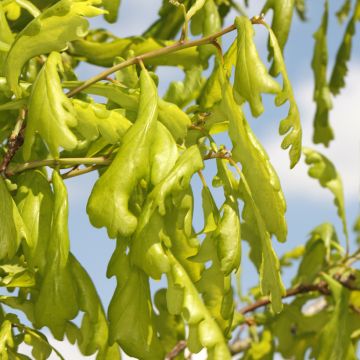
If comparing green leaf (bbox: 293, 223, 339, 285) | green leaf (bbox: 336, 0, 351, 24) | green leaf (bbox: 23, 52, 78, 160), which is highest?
green leaf (bbox: 23, 52, 78, 160)

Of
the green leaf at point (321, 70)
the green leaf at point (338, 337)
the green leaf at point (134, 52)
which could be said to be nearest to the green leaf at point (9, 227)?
the green leaf at point (134, 52)

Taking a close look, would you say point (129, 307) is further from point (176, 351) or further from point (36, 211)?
point (176, 351)

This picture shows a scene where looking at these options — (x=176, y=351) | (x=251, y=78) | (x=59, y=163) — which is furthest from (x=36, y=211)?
(x=176, y=351)

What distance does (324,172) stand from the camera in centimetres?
309

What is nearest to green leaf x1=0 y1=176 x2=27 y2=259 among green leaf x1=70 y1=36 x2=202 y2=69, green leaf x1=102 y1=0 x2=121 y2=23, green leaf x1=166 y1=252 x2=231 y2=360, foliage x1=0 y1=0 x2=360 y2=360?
foliage x1=0 y1=0 x2=360 y2=360

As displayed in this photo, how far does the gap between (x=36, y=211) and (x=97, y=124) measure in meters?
0.20

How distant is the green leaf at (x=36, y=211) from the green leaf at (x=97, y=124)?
15cm

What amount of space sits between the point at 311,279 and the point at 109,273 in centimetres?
180

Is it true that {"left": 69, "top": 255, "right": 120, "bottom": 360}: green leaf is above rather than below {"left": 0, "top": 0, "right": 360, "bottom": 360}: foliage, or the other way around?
below

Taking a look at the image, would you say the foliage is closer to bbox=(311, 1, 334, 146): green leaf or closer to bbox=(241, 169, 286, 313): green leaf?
bbox=(241, 169, 286, 313): green leaf

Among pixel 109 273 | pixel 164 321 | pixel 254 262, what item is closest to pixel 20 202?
pixel 109 273

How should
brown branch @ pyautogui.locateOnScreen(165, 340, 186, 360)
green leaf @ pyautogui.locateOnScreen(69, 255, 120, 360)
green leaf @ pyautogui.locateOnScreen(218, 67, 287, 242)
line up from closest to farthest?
green leaf @ pyautogui.locateOnScreen(218, 67, 287, 242)
green leaf @ pyautogui.locateOnScreen(69, 255, 120, 360)
brown branch @ pyautogui.locateOnScreen(165, 340, 186, 360)

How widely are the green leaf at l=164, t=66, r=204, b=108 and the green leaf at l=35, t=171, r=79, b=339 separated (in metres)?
0.61

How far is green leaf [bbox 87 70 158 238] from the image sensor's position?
1381 millimetres
